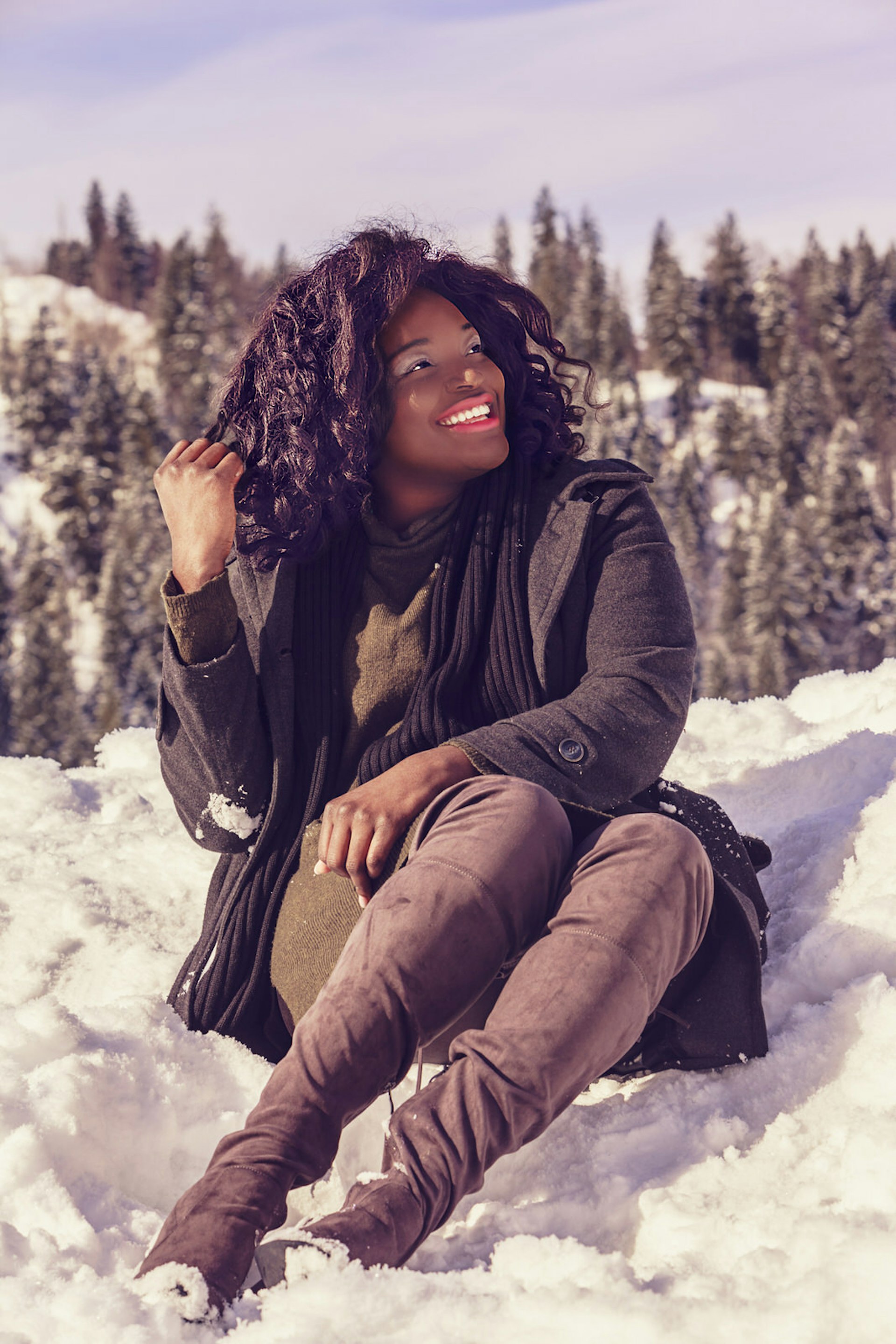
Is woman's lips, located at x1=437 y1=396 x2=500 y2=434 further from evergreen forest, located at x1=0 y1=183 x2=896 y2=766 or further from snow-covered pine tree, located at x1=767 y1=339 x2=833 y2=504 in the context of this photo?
snow-covered pine tree, located at x1=767 y1=339 x2=833 y2=504

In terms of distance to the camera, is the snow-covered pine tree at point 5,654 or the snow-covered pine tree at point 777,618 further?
the snow-covered pine tree at point 5,654

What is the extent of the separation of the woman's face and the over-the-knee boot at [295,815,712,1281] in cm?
112

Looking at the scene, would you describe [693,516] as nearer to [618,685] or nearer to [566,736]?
[618,685]

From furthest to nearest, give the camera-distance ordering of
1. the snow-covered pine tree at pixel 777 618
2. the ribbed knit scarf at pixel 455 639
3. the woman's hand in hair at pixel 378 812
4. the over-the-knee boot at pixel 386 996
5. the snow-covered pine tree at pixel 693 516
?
1. the snow-covered pine tree at pixel 693 516
2. the snow-covered pine tree at pixel 777 618
3. the ribbed knit scarf at pixel 455 639
4. the woman's hand in hair at pixel 378 812
5. the over-the-knee boot at pixel 386 996

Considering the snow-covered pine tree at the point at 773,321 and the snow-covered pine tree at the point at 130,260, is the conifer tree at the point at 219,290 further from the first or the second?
the snow-covered pine tree at the point at 773,321

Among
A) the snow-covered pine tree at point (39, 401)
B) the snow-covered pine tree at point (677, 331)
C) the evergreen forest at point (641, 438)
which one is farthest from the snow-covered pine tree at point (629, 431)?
the snow-covered pine tree at point (39, 401)

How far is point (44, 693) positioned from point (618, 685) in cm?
5698

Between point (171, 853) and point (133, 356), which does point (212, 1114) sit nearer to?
point (171, 853)

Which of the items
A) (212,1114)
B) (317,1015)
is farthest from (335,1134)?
(212,1114)

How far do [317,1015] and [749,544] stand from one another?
6201 cm

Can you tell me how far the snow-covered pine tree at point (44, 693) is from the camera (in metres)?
54.5

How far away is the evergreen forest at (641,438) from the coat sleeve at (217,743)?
43516 mm

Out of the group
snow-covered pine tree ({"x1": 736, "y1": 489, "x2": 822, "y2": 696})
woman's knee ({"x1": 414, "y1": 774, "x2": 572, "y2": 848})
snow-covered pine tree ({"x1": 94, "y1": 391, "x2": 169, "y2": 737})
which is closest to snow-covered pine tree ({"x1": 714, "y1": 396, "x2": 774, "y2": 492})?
snow-covered pine tree ({"x1": 736, "y1": 489, "x2": 822, "y2": 696})

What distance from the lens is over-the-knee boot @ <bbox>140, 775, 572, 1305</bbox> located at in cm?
201
